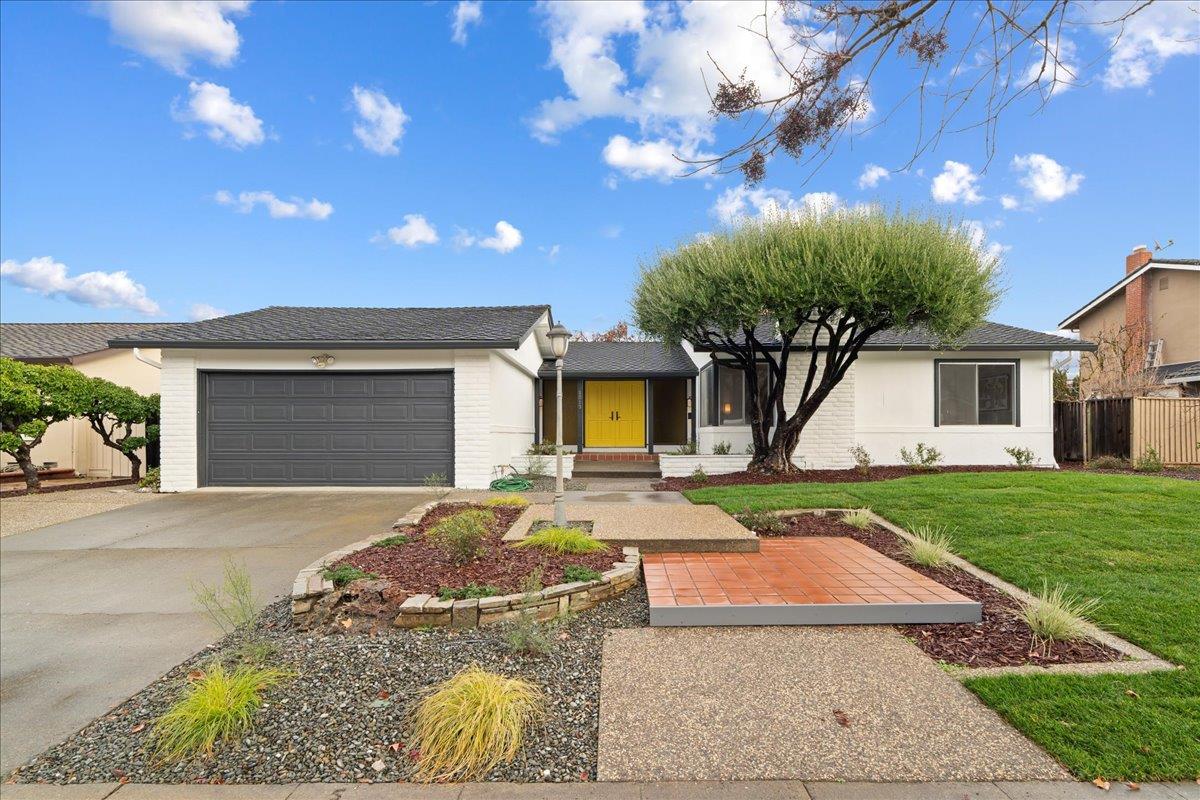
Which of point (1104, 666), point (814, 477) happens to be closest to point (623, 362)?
point (814, 477)

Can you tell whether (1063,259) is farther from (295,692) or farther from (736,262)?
(295,692)

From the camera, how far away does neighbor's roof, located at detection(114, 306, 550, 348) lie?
401 inches

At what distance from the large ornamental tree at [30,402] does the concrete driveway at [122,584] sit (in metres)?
3.50

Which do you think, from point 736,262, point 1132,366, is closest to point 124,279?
point 736,262

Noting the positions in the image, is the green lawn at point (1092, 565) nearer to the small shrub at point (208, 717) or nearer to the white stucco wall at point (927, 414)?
the white stucco wall at point (927, 414)

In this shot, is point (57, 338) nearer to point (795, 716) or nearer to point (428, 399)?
point (428, 399)

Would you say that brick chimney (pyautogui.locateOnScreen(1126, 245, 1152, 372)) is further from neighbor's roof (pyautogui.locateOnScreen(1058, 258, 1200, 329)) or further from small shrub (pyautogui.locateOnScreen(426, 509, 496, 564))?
small shrub (pyautogui.locateOnScreen(426, 509, 496, 564))

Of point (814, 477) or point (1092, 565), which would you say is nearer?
point (1092, 565)

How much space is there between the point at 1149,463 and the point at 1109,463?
66 centimetres

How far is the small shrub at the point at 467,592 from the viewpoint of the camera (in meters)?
3.80

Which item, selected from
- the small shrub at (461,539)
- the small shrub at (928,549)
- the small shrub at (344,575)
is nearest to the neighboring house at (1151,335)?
the small shrub at (928,549)

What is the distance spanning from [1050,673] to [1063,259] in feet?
35.0

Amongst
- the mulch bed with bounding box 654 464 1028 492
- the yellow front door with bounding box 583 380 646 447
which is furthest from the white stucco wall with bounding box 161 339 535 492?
the yellow front door with bounding box 583 380 646 447

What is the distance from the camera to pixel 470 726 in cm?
239
